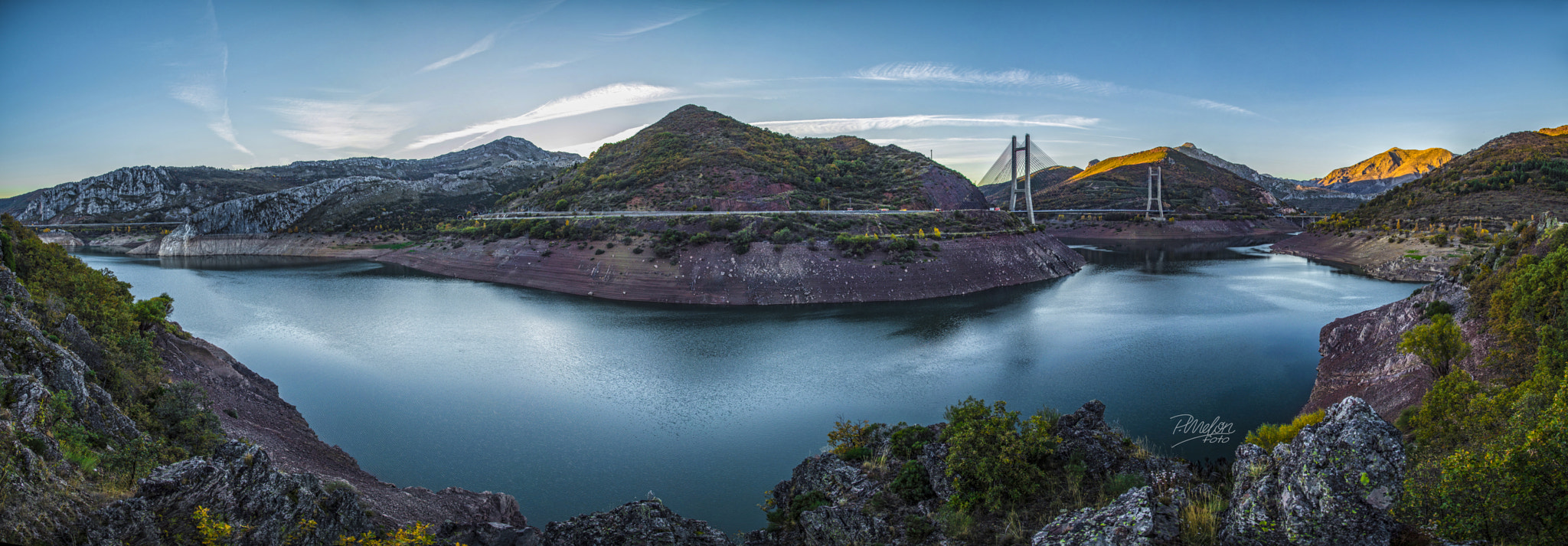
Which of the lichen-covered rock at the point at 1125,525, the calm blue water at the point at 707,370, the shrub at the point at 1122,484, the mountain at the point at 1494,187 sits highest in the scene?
the mountain at the point at 1494,187

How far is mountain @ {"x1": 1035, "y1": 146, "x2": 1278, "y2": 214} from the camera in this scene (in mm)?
108875

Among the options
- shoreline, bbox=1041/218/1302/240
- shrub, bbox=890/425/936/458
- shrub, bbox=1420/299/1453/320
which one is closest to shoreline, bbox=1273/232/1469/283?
shoreline, bbox=1041/218/1302/240

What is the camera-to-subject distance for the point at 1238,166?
620ft

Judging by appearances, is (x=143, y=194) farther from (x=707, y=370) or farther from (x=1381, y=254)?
(x=1381, y=254)

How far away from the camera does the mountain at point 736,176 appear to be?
59.9 meters

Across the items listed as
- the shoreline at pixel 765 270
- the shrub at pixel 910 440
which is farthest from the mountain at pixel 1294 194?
the shrub at pixel 910 440

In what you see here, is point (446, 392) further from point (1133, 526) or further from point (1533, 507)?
point (1533, 507)

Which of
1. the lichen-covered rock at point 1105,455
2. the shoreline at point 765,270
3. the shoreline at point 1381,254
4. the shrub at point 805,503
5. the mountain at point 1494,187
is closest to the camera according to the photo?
the lichen-covered rock at point 1105,455

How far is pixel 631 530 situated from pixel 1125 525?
6.35m

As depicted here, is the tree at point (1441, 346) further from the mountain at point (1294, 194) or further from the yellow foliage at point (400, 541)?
the mountain at point (1294, 194)

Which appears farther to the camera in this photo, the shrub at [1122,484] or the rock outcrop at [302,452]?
the rock outcrop at [302,452]

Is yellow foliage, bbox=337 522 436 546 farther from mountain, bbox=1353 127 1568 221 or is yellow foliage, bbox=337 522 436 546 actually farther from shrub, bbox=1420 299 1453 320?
mountain, bbox=1353 127 1568 221

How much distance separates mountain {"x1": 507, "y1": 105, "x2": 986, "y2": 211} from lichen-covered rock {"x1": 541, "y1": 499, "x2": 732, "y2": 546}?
4556 centimetres

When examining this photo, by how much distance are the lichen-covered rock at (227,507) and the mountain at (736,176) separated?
157 ft
